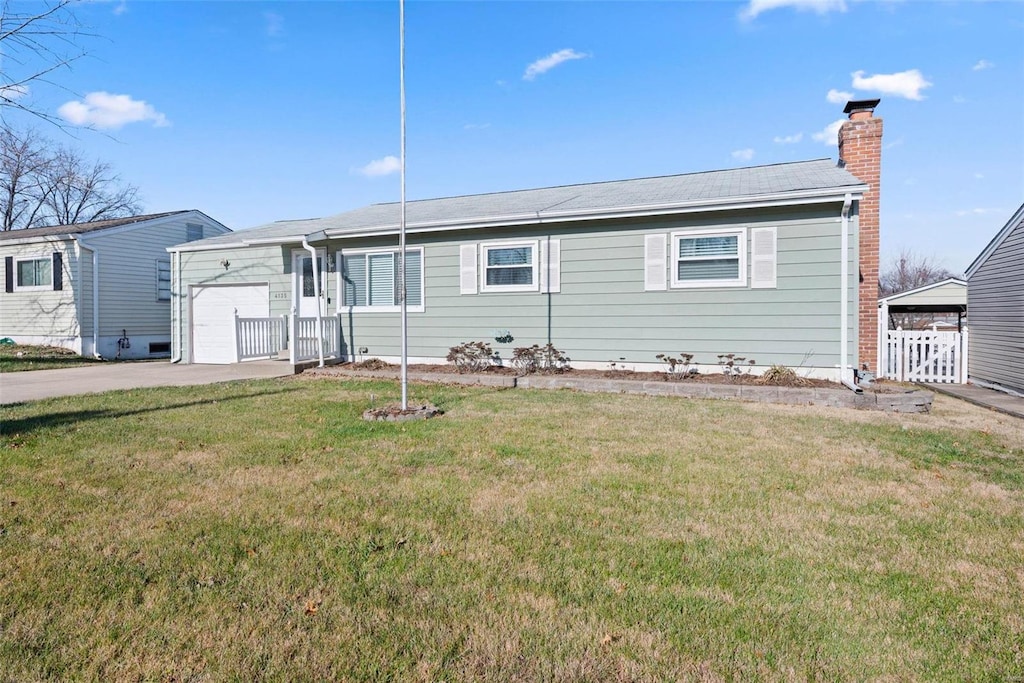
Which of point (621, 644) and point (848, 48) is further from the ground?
point (848, 48)

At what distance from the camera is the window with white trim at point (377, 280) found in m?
11.5

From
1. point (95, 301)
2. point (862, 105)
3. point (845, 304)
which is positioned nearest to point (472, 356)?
point (845, 304)

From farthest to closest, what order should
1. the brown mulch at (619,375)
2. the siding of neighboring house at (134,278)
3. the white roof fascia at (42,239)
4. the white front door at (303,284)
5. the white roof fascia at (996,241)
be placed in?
the siding of neighboring house at (134,278)
the white roof fascia at (42,239)
the white front door at (303,284)
the white roof fascia at (996,241)
the brown mulch at (619,375)

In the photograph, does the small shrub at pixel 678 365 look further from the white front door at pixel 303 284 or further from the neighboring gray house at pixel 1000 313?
the white front door at pixel 303 284

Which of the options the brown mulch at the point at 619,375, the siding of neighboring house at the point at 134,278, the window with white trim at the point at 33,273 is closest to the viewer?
the brown mulch at the point at 619,375

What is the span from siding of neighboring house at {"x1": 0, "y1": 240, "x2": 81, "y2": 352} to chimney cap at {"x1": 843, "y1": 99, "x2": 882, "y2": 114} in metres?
20.7

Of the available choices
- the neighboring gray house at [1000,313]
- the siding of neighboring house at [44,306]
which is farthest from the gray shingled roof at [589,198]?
the siding of neighboring house at [44,306]

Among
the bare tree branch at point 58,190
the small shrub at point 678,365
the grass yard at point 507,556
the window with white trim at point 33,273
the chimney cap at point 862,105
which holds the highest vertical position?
the bare tree branch at point 58,190

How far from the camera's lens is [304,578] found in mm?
2648

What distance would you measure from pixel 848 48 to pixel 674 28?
11.6 ft

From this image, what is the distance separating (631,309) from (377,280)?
539cm

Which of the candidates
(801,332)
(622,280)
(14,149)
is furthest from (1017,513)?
(14,149)

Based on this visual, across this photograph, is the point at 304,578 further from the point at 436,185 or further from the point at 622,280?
the point at 436,185

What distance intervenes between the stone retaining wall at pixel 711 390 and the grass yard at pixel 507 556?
1816mm
